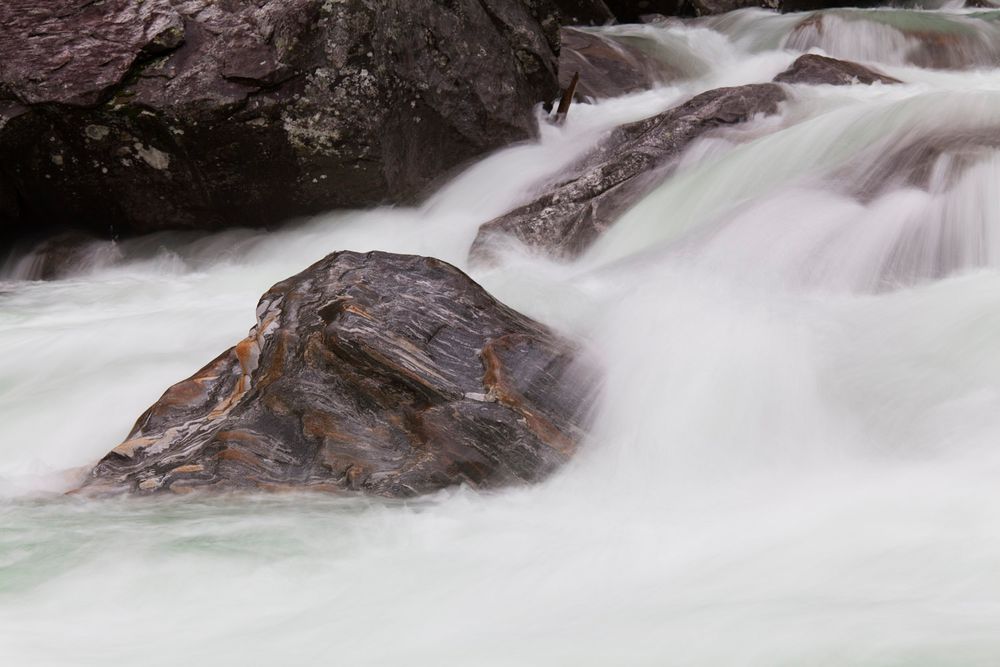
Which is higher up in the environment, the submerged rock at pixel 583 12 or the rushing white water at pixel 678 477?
the submerged rock at pixel 583 12

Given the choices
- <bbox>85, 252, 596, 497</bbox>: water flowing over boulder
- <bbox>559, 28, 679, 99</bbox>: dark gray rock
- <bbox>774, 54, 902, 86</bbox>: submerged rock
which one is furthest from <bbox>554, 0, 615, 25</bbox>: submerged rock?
<bbox>85, 252, 596, 497</bbox>: water flowing over boulder

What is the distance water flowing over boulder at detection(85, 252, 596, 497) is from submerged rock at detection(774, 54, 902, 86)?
5151 mm

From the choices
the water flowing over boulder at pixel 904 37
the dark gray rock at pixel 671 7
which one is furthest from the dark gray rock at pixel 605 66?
the dark gray rock at pixel 671 7

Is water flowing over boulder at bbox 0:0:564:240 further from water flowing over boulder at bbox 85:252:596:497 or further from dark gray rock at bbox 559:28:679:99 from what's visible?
water flowing over boulder at bbox 85:252:596:497

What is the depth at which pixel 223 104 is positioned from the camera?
7316mm

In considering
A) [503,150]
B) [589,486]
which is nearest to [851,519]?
[589,486]

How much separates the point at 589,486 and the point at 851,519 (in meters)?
0.95

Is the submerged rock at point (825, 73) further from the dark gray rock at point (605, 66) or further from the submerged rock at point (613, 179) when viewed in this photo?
the dark gray rock at point (605, 66)

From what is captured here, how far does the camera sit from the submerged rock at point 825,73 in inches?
333

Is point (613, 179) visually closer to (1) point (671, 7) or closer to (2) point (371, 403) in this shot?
(2) point (371, 403)

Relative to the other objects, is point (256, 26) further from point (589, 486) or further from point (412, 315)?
point (589, 486)

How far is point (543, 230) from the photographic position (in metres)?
6.63

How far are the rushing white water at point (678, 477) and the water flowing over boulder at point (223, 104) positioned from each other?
111 centimetres

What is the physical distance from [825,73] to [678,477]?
229 inches
